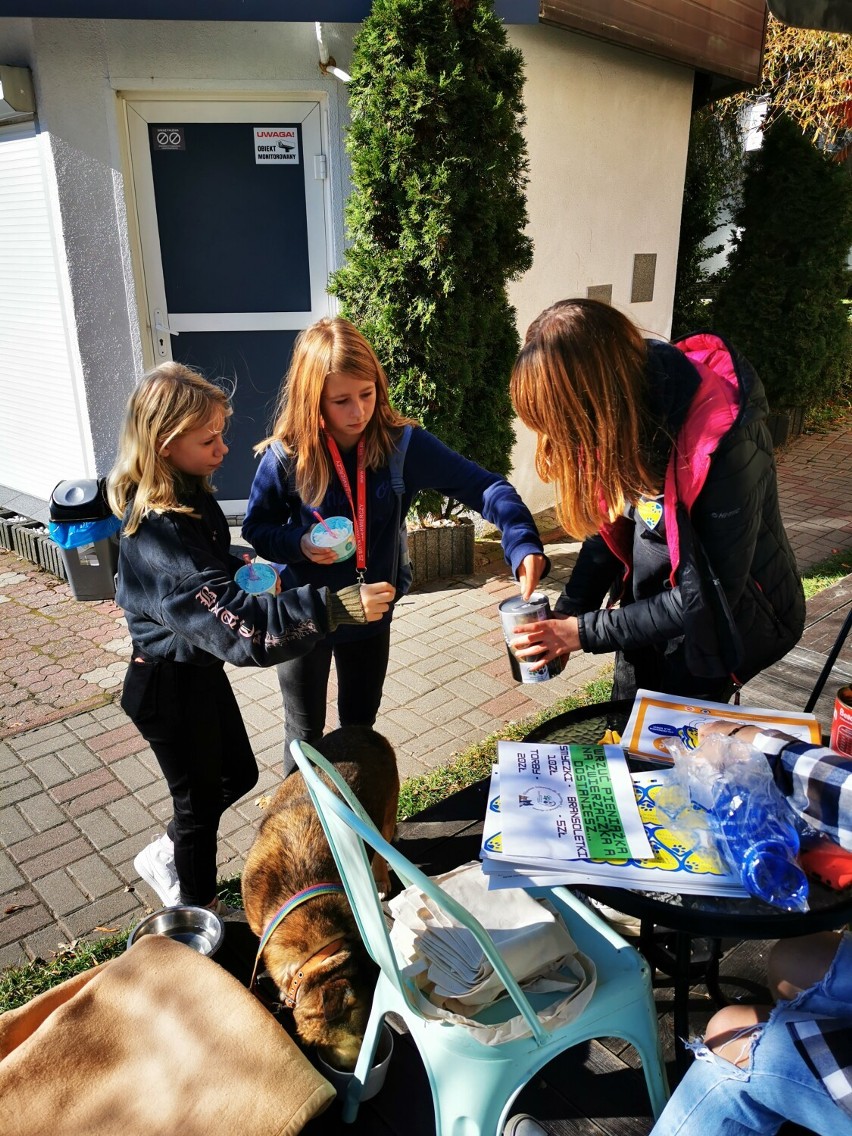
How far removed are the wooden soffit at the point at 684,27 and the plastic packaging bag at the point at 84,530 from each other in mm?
4861

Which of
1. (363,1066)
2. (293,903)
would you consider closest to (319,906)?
(293,903)

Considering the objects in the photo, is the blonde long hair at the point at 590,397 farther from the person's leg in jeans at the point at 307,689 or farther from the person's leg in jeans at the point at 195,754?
the person's leg in jeans at the point at 195,754

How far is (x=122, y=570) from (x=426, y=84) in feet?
12.2

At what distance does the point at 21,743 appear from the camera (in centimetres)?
405

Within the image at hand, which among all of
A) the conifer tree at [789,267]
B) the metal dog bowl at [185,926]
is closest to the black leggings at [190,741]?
the metal dog bowl at [185,926]

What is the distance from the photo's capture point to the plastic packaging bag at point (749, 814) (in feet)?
5.18

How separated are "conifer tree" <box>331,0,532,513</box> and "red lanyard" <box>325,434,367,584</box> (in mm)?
2707

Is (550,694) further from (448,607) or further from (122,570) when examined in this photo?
(122,570)

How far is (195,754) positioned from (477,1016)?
1157mm

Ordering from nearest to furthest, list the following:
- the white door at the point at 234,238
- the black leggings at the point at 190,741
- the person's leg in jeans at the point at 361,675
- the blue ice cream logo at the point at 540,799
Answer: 1. the blue ice cream logo at the point at 540,799
2. the black leggings at the point at 190,741
3. the person's leg in jeans at the point at 361,675
4. the white door at the point at 234,238

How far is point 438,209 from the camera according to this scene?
196 inches

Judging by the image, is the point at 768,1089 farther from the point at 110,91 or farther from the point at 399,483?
the point at 110,91

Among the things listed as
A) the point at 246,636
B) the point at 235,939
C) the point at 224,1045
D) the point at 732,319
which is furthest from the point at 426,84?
the point at 732,319

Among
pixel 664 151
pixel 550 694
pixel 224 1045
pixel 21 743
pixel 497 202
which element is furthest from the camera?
pixel 664 151
